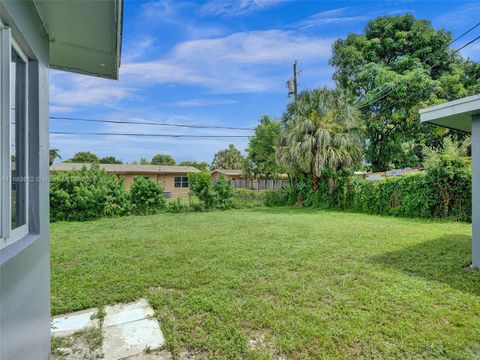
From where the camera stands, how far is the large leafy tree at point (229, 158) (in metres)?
43.4

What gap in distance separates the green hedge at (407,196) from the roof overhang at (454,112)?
4.59m

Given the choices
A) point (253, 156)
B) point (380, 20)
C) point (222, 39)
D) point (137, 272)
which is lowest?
point (137, 272)

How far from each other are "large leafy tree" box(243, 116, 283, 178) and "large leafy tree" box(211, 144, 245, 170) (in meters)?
18.0

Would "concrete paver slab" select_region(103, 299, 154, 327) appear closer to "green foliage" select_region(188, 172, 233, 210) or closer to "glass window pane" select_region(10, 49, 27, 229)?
"glass window pane" select_region(10, 49, 27, 229)

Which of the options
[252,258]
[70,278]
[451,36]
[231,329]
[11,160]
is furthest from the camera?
[451,36]

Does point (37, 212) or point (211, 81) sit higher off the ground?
point (211, 81)

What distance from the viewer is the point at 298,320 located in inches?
105

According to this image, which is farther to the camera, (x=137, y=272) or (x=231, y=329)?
(x=137, y=272)

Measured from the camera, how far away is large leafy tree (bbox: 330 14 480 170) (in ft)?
48.9

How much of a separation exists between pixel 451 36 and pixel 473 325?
65.7 ft

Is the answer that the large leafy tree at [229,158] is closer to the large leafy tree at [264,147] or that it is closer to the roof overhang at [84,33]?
the large leafy tree at [264,147]

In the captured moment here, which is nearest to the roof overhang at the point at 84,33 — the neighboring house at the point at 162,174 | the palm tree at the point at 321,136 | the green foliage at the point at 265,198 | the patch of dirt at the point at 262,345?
the patch of dirt at the point at 262,345

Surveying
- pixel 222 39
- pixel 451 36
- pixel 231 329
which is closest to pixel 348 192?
pixel 222 39

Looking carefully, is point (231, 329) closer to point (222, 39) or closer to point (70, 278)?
point (70, 278)
